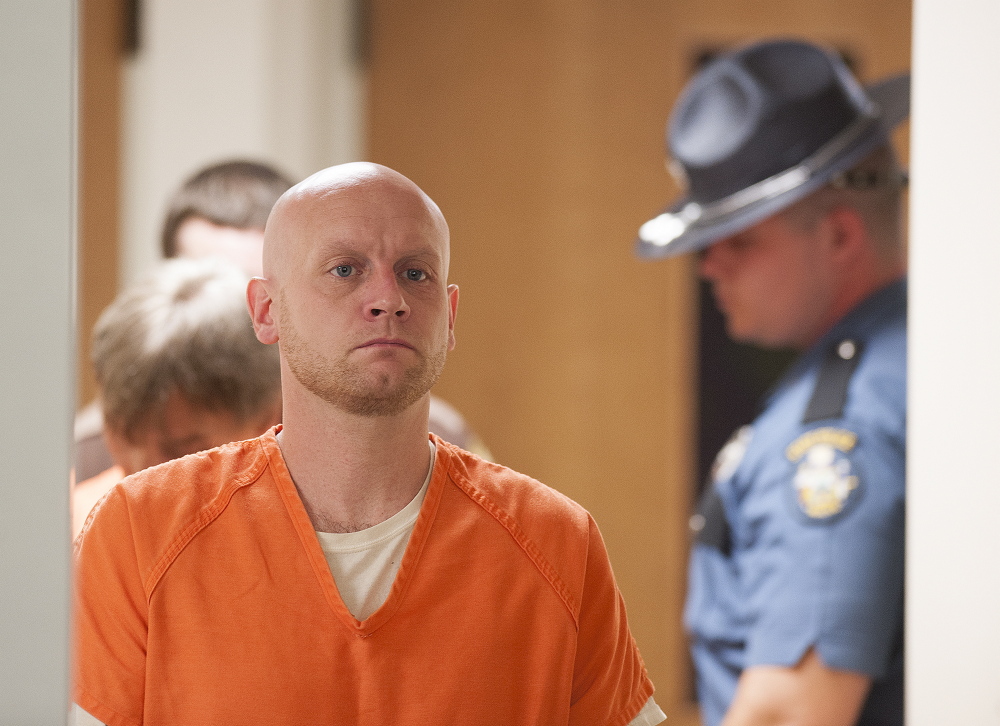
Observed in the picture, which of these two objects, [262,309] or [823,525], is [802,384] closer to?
[823,525]

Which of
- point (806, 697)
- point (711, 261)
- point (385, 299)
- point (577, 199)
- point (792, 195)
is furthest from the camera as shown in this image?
point (577, 199)

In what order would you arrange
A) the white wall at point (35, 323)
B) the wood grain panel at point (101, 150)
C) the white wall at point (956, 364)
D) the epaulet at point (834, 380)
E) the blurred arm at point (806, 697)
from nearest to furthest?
the white wall at point (35, 323) → the white wall at point (956, 364) → the blurred arm at point (806, 697) → the epaulet at point (834, 380) → the wood grain panel at point (101, 150)

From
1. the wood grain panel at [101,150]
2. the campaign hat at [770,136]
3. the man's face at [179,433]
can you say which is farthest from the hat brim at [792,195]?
the wood grain panel at [101,150]

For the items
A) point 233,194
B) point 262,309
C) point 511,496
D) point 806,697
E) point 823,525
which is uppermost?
point 233,194

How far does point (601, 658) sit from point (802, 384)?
2.12 ft

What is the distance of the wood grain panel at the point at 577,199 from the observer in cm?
206

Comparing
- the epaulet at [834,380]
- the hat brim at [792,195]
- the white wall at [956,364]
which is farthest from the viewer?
the hat brim at [792,195]

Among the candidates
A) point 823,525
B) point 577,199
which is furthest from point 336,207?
point 577,199

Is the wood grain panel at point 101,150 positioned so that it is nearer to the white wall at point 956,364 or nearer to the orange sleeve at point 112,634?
the orange sleeve at point 112,634

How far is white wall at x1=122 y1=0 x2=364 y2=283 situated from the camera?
190 cm

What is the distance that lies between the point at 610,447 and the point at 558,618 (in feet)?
5.28

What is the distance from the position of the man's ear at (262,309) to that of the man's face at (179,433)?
0.63ft

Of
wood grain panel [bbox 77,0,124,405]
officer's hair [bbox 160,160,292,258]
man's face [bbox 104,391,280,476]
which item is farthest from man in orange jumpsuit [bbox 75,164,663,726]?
wood grain panel [bbox 77,0,124,405]

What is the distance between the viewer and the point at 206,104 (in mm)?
1938
